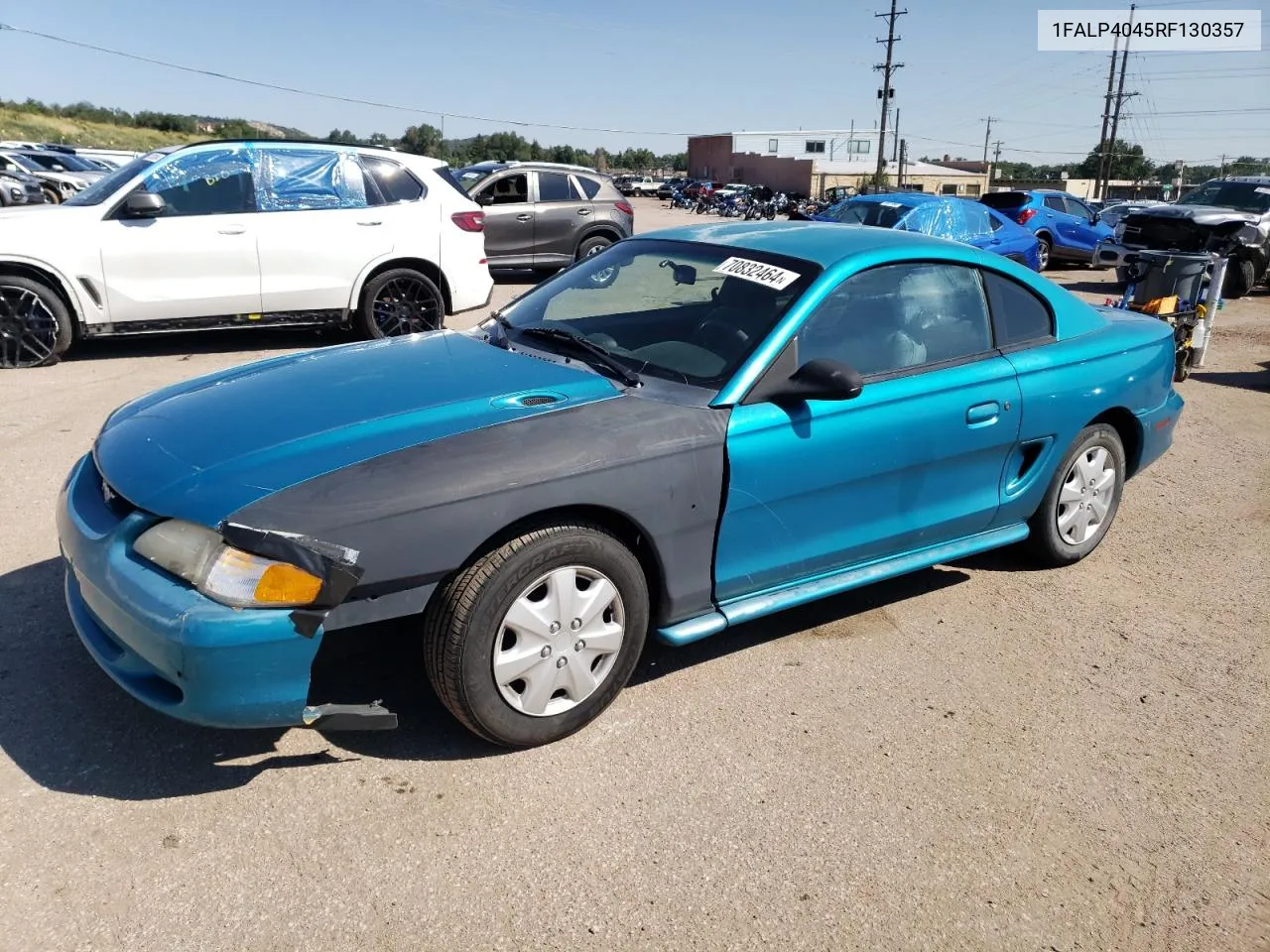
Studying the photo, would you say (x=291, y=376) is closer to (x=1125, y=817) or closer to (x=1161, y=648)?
(x=1125, y=817)

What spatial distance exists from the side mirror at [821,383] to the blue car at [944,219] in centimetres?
836

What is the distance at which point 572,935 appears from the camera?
2330 millimetres

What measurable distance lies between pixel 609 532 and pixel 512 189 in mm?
12039

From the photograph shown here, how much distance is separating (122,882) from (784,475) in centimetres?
226

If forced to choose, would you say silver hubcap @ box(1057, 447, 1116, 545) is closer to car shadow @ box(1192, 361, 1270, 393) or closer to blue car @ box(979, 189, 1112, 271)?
car shadow @ box(1192, 361, 1270, 393)

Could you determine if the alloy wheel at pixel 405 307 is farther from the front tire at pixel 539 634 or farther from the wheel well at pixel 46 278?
the front tire at pixel 539 634

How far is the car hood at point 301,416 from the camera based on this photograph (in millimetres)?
2775

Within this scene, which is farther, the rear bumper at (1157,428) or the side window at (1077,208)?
the side window at (1077,208)

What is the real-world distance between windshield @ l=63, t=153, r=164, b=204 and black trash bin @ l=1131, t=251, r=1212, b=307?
8.79 metres

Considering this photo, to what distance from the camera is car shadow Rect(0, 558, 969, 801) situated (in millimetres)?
2832

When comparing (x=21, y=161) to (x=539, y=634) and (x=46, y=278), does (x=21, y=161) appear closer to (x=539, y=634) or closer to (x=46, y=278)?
(x=46, y=278)

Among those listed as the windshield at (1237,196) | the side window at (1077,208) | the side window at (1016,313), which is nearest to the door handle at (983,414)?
the side window at (1016,313)

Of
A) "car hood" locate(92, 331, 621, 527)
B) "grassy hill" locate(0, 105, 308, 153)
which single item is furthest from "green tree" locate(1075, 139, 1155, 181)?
"car hood" locate(92, 331, 621, 527)

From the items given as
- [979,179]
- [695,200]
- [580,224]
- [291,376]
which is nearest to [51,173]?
[580,224]
